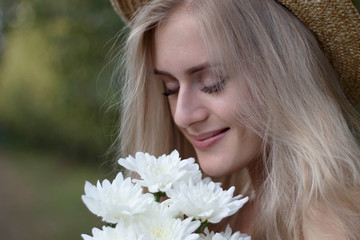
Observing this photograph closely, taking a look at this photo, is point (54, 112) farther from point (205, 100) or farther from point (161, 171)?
point (161, 171)

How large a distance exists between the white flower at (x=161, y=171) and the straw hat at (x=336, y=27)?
662 mm

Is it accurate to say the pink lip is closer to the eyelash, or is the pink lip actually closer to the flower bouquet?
the eyelash

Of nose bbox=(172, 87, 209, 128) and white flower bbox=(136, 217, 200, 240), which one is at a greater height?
nose bbox=(172, 87, 209, 128)

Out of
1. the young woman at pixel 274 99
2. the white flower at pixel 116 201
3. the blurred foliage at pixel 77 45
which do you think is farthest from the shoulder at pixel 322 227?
the blurred foliage at pixel 77 45

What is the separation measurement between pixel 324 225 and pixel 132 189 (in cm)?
62

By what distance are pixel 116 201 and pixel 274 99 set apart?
0.68m

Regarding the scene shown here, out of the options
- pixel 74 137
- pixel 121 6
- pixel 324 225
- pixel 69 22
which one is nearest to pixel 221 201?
pixel 324 225

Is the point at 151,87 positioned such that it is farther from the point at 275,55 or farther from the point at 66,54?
the point at 66,54

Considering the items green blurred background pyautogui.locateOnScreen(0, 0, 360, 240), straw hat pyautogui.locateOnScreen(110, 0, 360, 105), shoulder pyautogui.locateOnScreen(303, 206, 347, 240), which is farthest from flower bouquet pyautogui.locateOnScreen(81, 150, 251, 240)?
green blurred background pyautogui.locateOnScreen(0, 0, 360, 240)

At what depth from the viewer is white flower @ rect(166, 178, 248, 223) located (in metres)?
1.30

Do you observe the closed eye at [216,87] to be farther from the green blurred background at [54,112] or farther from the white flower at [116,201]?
the green blurred background at [54,112]

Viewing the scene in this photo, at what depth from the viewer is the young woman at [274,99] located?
1.63 meters

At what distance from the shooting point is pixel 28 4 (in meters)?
4.29

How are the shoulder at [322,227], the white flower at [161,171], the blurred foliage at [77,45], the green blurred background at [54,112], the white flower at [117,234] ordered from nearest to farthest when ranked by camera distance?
1. the white flower at [117,234]
2. the white flower at [161,171]
3. the shoulder at [322,227]
4. the blurred foliage at [77,45]
5. the green blurred background at [54,112]
